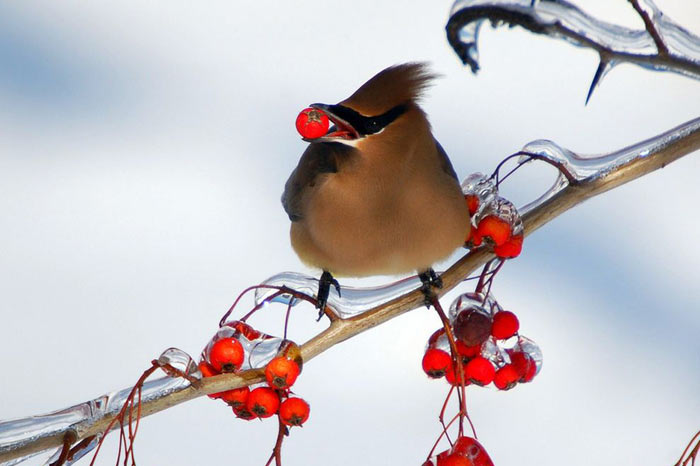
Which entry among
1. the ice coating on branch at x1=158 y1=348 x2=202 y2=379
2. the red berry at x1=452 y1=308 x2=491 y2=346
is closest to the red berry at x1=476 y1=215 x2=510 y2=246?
the red berry at x1=452 y1=308 x2=491 y2=346

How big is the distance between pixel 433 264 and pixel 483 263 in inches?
10.4

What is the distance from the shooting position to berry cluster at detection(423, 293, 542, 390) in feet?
3.41

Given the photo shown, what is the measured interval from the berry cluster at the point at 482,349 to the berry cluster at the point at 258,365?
197 mm

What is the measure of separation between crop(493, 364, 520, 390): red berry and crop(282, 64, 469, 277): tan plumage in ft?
0.96

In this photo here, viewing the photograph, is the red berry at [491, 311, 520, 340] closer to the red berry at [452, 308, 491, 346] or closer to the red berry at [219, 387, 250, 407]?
the red berry at [452, 308, 491, 346]

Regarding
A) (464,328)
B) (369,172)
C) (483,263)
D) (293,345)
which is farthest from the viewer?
(369,172)

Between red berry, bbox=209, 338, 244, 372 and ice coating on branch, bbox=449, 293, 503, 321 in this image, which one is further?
ice coating on branch, bbox=449, 293, 503, 321

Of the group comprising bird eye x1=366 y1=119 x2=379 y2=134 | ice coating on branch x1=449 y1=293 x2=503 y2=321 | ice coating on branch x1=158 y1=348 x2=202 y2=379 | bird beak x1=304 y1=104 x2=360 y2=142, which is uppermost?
bird eye x1=366 y1=119 x2=379 y2=134

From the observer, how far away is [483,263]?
1151 millimetres

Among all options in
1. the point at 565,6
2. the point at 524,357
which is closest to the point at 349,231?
the point at 524,357

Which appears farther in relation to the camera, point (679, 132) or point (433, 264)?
point (433, 264)

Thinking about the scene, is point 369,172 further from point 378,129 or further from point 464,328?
point 464,328

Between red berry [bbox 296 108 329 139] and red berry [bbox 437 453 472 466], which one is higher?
red berry [bbox 296 108 329 139]

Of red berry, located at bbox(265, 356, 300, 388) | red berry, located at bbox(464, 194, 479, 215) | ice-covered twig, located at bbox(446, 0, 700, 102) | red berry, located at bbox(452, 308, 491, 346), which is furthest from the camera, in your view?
red berry, located at bbox(464, 194, 479, 215)
